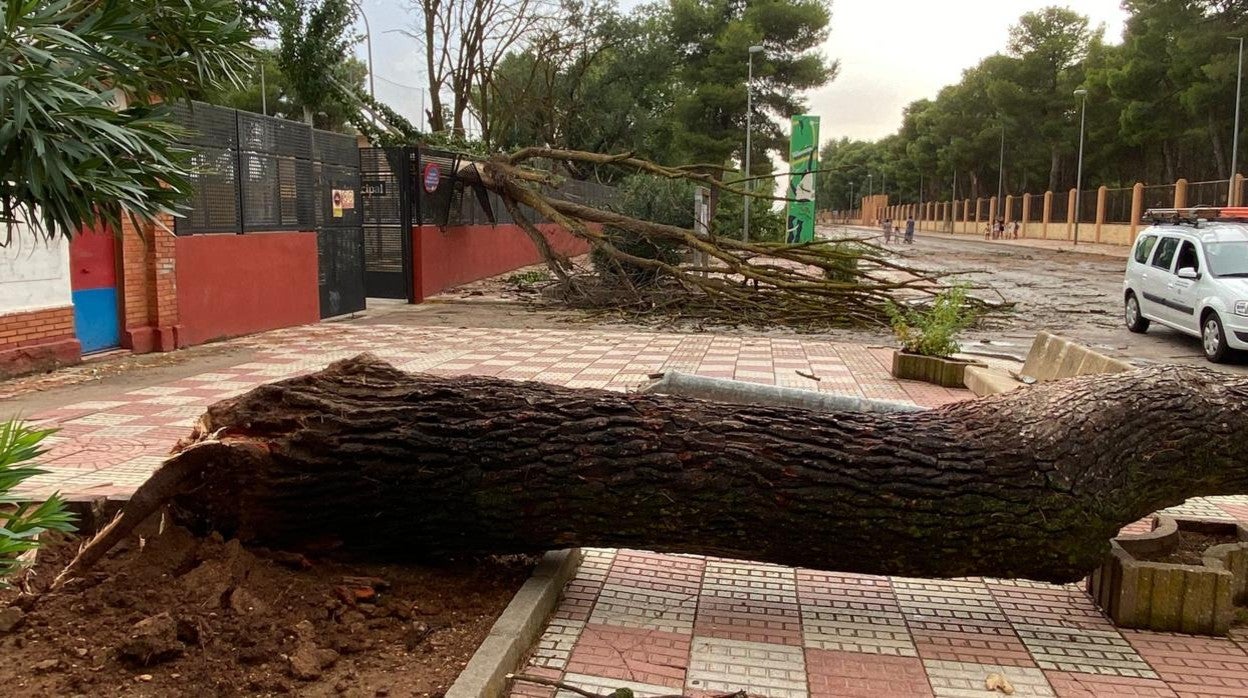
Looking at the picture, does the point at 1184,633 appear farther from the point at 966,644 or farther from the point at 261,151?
the point at 261,151

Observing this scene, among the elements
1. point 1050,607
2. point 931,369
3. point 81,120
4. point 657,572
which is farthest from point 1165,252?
point 81,120

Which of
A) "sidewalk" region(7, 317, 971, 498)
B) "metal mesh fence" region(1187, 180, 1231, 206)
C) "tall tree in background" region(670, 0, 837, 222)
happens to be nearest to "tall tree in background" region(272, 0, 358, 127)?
"sidewalk" region(7, 317, 971, 498)

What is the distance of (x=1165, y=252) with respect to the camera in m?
13.1

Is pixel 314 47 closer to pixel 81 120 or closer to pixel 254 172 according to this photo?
pixel 254 172

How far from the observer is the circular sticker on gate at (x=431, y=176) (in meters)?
17.2

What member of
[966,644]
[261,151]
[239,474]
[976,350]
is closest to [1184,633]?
[966,644]

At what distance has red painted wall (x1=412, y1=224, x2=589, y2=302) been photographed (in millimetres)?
17359

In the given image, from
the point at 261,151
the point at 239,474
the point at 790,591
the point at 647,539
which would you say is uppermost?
the point at 261,151

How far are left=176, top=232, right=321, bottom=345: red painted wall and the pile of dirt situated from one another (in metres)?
8.00

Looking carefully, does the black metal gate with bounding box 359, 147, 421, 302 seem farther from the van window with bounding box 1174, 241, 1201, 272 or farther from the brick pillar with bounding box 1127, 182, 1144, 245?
the brick pillar with bounding box 1127, 182, 1144, 245

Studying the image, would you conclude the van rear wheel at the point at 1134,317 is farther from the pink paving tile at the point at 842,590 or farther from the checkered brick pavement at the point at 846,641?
the pink paving tile at the point at 842,590

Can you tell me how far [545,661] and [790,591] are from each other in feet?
4.18

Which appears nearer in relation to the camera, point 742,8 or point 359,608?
point 359,608

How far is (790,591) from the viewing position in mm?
4051
